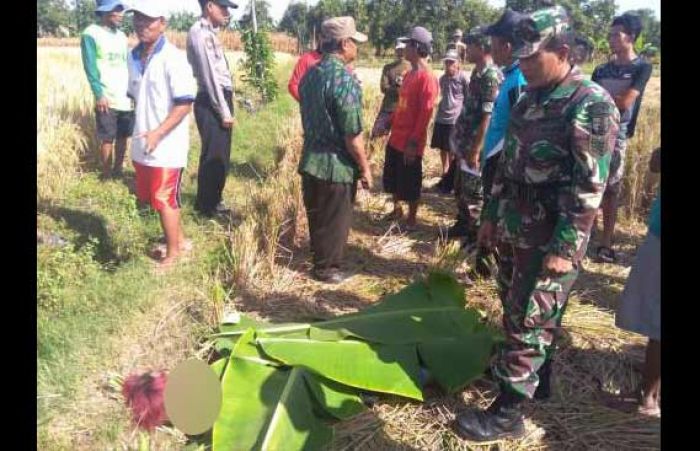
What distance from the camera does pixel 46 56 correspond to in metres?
3.43

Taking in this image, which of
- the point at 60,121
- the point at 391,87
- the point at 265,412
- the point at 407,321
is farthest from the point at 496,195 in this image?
the point at 391,87

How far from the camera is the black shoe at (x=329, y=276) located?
3930 millimetres

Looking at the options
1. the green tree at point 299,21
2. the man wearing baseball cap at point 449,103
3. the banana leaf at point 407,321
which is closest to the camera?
the banana leaf at point 407,321

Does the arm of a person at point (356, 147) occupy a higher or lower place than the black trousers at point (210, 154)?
higher

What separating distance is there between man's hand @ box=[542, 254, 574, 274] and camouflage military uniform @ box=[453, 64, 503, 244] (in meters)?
2.03

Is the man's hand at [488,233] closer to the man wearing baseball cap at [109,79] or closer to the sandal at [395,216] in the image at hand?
the sandal at [395,216]

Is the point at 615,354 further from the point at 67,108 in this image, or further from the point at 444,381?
the point at 67,108

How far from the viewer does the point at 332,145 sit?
3.66 meters

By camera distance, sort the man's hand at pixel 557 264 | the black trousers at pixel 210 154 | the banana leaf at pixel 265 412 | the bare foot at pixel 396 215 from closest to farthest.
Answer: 1. the man's hand at pixel 557 264
2. the banana leaf at pixel 265 412
3. the black trousers at pixel 210 154
4. the bare foot at pixel 396 215

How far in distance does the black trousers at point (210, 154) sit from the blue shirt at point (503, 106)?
7.25ft

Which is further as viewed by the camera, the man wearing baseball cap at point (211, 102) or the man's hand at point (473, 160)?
the man wearing baseball cap at point (211, 102)

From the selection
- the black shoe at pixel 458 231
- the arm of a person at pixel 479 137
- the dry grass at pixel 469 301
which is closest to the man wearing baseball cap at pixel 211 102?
the dry grass at pixel 469 301

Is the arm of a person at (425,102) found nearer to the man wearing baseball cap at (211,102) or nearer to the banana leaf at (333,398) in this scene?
the man wearing baseball cap at (211,102)

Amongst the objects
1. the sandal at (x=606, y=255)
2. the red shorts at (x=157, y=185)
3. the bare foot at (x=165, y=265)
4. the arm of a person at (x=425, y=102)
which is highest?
the arm of a person at (x=425, y=102)
